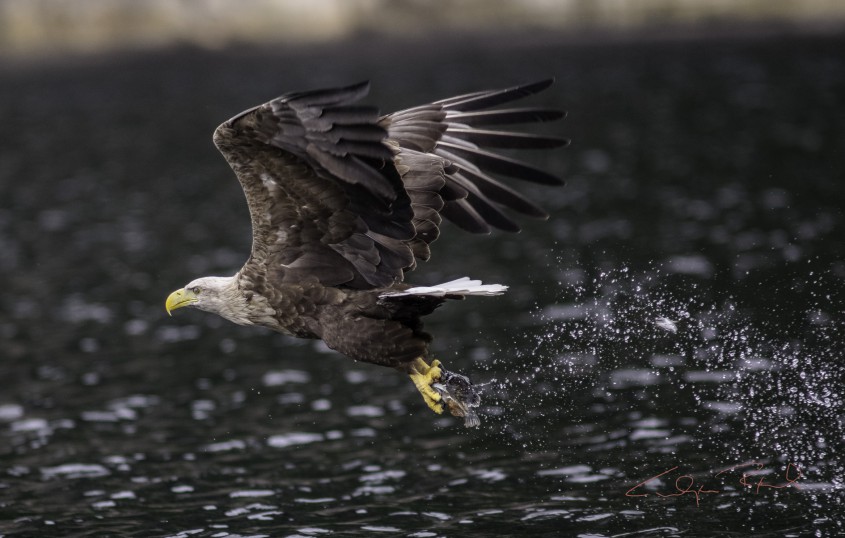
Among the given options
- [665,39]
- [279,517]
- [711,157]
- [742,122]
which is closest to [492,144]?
[279,517]

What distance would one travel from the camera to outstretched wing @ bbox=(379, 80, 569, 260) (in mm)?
8070

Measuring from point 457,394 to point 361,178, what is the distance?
1.79 metres

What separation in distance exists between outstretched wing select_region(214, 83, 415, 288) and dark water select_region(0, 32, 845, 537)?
6.34 feet

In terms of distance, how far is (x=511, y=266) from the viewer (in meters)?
15.0

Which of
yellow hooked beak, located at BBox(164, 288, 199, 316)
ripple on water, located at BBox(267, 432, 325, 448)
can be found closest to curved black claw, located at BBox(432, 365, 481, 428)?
yellow hooked beak, located at BBox(164, 288, 199, 316)

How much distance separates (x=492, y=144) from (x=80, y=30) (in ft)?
94.3

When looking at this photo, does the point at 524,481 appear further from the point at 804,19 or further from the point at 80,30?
the point at 80,30

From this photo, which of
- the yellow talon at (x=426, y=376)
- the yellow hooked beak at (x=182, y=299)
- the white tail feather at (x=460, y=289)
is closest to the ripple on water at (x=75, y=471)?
the yellow hooked beak at (x=182, y=299)

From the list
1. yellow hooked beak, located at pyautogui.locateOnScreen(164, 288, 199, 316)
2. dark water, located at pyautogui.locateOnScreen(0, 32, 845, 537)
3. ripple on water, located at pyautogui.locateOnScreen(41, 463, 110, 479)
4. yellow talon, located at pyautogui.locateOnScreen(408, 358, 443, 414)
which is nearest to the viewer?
yellow talon, located at pyautogui.locateOnScreen(408, 358, 443, 414)

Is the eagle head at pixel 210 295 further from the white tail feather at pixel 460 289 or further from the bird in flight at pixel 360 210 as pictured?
the white tail feather at pixel 460 289

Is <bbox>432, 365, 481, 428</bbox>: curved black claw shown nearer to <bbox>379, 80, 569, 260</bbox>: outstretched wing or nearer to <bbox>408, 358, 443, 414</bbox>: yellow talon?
<bbox>408, 358, 443, 414</bbox>: yellow talon
